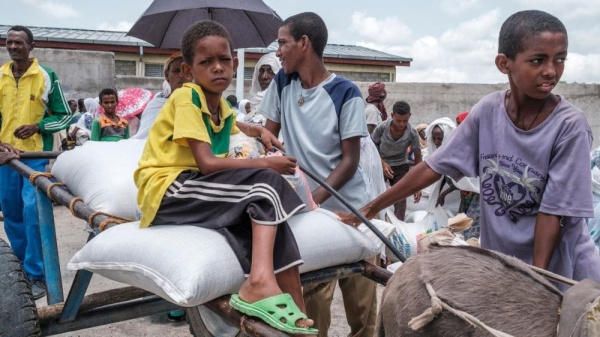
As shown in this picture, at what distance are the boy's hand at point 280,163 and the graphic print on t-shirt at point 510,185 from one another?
0.69 meters

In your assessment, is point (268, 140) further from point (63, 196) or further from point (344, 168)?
point (63, 196)

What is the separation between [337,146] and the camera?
3.07m

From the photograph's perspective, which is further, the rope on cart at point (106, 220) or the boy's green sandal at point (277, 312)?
the rope on cart at point (106, 220)

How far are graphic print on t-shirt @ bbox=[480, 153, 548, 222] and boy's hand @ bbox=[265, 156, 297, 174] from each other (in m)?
0.69

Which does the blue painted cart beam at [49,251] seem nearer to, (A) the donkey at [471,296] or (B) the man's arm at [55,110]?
(B) the man's arm at [55,110]

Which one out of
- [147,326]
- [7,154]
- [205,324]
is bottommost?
[147,326]

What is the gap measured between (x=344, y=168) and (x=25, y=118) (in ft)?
10.5

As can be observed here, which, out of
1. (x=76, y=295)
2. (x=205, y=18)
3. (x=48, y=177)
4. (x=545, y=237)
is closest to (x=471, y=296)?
(x=545, y=237)

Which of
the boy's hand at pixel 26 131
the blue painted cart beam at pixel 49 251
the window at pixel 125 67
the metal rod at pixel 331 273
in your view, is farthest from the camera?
the window at pixel 125 67

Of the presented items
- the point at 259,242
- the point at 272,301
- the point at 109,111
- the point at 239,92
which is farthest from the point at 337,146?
the point at 239,92

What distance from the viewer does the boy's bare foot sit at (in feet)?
6.53

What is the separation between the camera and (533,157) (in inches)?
78.2

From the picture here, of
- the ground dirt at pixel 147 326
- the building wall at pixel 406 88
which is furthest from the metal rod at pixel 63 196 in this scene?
the building wall at pixel 406 88

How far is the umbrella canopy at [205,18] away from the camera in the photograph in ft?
17.9
